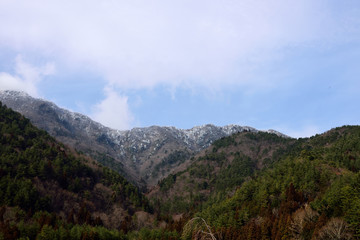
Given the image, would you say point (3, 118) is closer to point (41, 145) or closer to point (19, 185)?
point (41, 145)

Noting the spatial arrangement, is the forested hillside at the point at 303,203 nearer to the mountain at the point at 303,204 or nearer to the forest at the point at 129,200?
the mountain at the point at 303,204

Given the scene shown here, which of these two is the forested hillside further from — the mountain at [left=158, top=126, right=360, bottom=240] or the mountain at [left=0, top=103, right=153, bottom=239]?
the mountain at [left=0, top=103, right=153, bottom=239]

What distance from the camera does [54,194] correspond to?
134375 mm

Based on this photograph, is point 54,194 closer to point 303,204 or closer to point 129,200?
point 129,200

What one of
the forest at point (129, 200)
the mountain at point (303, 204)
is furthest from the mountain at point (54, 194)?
the mountain at point (303, 204)

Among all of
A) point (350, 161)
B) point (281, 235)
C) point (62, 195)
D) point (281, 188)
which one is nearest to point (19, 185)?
point (62, 195)

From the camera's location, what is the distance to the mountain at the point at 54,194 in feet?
323

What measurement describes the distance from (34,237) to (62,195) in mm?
50355

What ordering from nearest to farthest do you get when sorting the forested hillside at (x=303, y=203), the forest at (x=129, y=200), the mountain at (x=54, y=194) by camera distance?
1. the forested hillside at (x=303, y=203)
2. the forest at (x=129, y=200)
3. the mountain at (x=54, y=194)

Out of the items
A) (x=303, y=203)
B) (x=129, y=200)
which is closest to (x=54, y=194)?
(x=129, y=200)

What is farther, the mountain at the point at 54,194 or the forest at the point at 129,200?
the mountain at the point at 54,194

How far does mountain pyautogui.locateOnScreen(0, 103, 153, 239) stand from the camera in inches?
3878

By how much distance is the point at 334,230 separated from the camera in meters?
71.5

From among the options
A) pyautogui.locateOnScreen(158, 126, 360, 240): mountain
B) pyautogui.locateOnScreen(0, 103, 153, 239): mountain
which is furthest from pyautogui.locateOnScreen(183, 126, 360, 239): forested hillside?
pyautogui.locateOnScreen(0, 103, 153, 239): mountain
